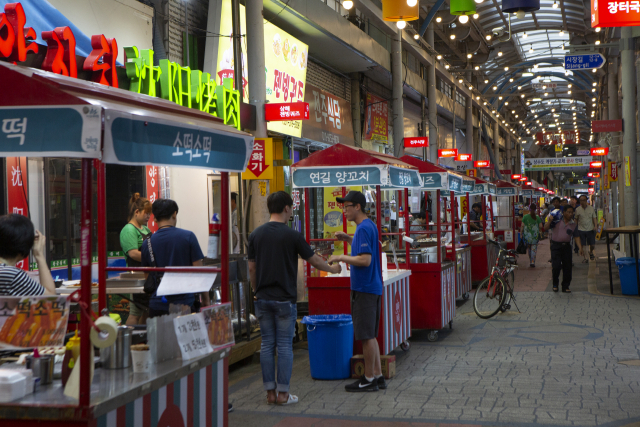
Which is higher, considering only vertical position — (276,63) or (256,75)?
(276,63)

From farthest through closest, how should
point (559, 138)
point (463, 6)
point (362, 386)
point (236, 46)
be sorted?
1. point (559, 138)
2. point (236, 46)
3. point (463, 6)
4. point (362, 386)

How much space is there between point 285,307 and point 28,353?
9.09 ft

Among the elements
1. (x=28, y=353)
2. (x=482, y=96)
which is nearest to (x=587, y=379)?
(x=28, y=353)

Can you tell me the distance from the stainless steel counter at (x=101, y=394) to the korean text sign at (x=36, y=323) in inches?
9.1

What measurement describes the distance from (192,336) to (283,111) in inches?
306

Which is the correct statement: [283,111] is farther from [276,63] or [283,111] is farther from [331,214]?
[331,214]

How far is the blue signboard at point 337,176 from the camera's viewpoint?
765 centimetres

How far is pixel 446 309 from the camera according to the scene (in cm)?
991

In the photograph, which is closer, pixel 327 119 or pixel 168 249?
pixel 168 249

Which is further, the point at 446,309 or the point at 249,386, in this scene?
the point at 446,309

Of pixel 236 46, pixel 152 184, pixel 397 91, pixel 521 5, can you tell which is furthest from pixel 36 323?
pixel 397 91

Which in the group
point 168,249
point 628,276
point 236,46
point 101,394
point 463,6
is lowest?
point 628,276

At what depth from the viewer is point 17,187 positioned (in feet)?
25.2

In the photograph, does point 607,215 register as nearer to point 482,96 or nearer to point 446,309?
point 482,96
